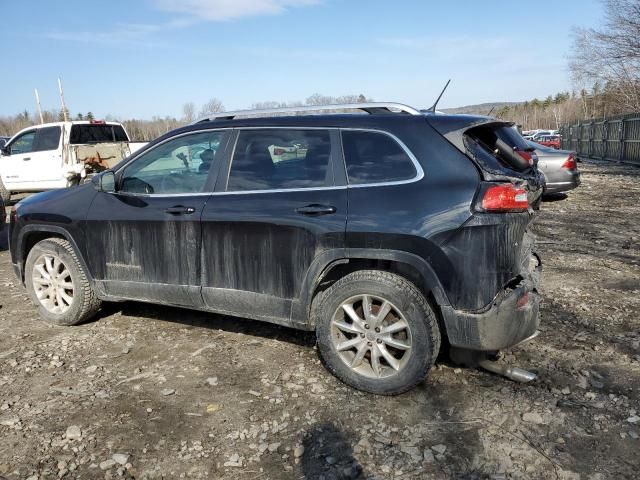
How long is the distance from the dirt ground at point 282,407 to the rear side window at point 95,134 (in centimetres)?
858

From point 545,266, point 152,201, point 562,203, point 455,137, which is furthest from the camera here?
point 562,203

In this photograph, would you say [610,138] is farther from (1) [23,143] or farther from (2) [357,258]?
(2) [357,258]

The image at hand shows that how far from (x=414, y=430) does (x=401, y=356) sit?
0.50 meters

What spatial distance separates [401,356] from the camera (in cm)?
336

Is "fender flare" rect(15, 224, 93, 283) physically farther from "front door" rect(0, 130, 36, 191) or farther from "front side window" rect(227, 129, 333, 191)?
"front door" rect(0, 130, 36, 191)

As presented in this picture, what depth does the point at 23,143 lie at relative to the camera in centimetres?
1284

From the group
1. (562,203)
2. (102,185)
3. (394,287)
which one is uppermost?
(102,185)

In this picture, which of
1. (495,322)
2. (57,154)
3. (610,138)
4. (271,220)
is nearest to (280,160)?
(271,220)

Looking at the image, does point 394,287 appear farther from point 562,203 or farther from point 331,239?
point 562,203

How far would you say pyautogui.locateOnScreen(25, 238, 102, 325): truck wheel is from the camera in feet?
14.9

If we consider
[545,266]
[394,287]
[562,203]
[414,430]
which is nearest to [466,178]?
[394,287]

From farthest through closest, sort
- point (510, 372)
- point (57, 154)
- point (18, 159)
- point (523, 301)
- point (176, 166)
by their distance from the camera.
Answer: point (18, 159)
point (57, 154)
point (176, 166)
point (510, 372)
point (523, 301)

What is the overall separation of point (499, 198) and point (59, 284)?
387cm

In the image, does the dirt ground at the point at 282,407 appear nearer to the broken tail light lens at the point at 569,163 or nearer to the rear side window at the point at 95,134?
the broken tail light lens at the point at 569,163
